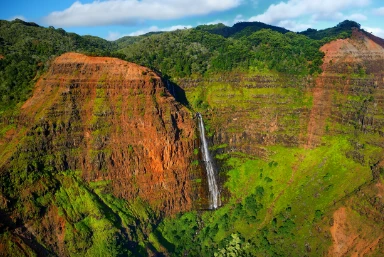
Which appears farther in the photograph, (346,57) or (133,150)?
(346,57)

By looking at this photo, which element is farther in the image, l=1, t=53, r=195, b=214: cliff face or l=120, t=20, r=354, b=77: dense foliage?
l=120, t=20, r=354, b=77: dense foliage

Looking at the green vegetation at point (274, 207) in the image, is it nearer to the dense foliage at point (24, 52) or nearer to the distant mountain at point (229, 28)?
the dense foliage at point (24, 52)

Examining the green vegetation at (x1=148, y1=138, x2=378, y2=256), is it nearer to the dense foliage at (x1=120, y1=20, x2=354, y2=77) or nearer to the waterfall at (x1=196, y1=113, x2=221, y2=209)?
the waterfall at (x1=196, y1=113, x2=221, y2=209)

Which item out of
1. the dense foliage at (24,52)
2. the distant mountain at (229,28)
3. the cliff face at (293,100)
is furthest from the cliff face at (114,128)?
the distant mountain at (229,28)

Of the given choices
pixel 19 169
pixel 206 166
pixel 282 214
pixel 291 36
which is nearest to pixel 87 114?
pixel 19 169

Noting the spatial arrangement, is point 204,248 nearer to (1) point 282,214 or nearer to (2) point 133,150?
(1) point 282,214

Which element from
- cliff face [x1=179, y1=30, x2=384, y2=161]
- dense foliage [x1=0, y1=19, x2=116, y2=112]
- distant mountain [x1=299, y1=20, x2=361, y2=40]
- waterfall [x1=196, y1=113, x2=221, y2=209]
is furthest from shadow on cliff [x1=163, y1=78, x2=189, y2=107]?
distant mountain [x1=299, y1=20, x2=361, y2=40]

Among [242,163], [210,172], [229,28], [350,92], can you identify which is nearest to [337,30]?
[350,92]
